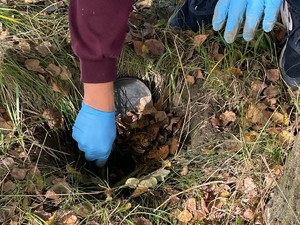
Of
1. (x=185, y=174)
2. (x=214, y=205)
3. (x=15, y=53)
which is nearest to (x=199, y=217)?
(x=214, y=205)

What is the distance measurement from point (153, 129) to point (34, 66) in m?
0.58

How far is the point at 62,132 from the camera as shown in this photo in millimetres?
2219

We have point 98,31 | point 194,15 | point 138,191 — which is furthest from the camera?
point 194,15

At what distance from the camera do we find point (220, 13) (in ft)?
7.38

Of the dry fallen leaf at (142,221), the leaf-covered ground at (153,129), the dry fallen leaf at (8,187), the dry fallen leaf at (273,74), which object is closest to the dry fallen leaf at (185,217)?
the leaf-covered ground at (153,129)

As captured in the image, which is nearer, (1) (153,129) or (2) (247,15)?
(2) (247,15)

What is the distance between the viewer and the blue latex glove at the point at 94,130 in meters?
1.95

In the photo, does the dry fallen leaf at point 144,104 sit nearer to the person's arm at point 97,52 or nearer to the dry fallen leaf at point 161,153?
the dry fallen leaf at point 161,153

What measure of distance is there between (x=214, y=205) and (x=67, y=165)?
579mm

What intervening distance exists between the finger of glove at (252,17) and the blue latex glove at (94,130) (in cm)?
68

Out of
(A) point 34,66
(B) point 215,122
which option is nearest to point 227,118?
(B) point 215,122

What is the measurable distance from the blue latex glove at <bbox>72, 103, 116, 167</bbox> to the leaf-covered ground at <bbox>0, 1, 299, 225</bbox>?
11 cm

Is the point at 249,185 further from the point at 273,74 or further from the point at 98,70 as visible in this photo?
the point at 98,70

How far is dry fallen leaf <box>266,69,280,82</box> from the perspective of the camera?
2297 mm
